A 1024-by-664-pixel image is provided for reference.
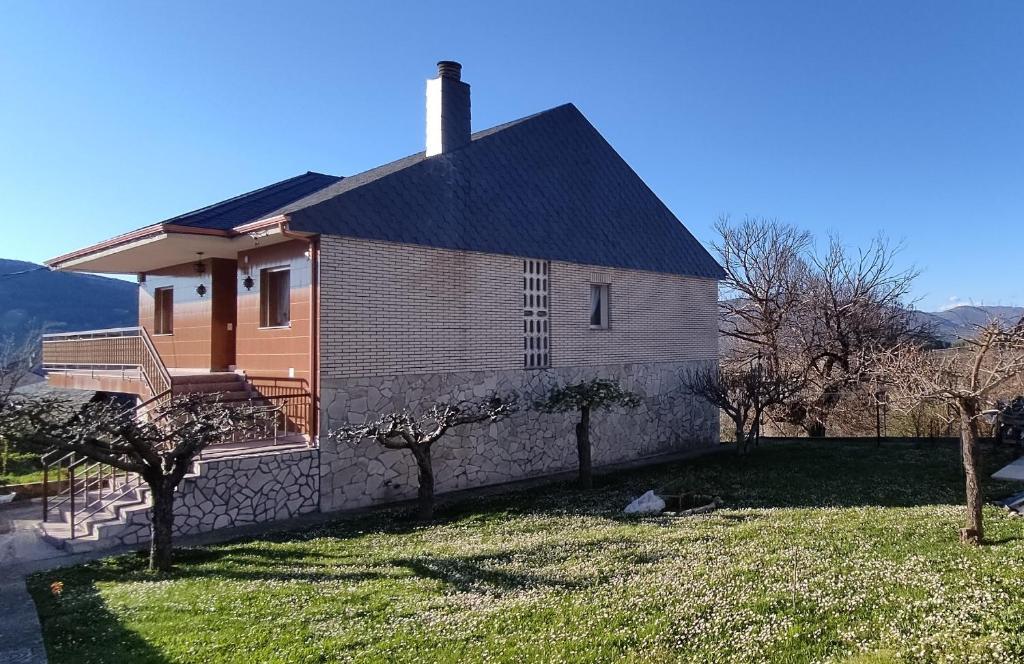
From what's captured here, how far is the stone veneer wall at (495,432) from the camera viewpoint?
10680 mm

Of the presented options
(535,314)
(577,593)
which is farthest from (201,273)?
(577,593)

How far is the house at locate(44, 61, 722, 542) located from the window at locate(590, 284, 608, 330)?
0.07m

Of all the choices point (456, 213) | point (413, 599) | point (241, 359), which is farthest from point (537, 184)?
point (413, 599)

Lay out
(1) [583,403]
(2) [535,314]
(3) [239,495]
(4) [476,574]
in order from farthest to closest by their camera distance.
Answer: (2) [535,314]
(1) [583,403]
(3) [239,495]
(4) [476,574]


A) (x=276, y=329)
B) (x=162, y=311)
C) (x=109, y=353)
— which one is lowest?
(x=109, y=353)

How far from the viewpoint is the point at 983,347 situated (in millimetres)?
6820

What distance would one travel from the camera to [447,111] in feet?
45.0

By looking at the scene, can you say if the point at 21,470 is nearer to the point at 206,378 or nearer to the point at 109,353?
the point at 109,353

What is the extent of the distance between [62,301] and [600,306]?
140 feet

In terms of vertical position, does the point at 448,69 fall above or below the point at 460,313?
above

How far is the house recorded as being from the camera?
413 inches

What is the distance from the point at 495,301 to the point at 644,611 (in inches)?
326

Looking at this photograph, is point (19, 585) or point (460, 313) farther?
point (460, 313)

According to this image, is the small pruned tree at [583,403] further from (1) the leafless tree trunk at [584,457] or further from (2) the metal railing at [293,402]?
(2) the metal railing at [293,402]
